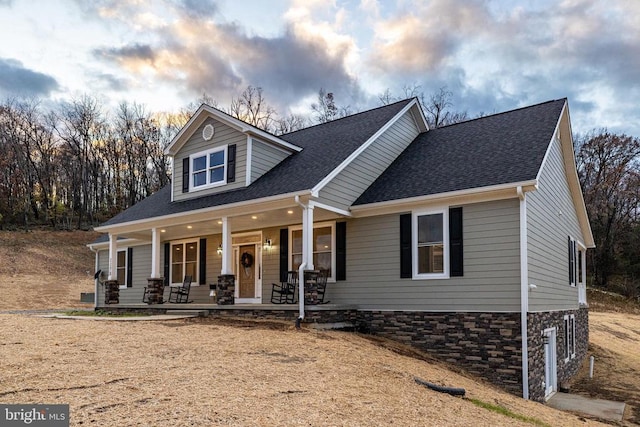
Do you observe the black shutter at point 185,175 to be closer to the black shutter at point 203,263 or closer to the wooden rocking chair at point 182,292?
the black shutter at point 203,263

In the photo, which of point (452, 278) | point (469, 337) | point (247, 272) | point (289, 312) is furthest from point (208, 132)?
point (469, 337)

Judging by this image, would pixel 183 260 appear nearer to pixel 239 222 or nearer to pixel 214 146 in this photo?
pixel 239 222

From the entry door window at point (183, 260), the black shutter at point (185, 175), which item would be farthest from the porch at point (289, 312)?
the black shutter at point (185, 175)

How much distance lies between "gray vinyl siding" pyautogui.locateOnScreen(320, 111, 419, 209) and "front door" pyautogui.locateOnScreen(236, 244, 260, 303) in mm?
3764

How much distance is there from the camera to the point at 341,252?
1241cm

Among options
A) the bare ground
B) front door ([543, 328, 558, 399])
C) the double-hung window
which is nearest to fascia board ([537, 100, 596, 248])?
front door ([543, 328, 558, 399])

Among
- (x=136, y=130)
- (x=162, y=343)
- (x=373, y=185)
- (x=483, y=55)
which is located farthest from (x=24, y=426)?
(x=136, y=130)

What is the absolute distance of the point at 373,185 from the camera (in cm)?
1283

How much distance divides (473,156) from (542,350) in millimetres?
4616

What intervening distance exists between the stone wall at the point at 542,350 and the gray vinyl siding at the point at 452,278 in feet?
2.81

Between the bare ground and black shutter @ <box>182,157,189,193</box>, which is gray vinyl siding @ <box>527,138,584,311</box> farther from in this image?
black shutter @ <box>182,157,189,193</box>

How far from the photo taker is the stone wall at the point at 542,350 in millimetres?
9922

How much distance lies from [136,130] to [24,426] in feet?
128

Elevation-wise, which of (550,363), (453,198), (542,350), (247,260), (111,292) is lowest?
(550,363)
